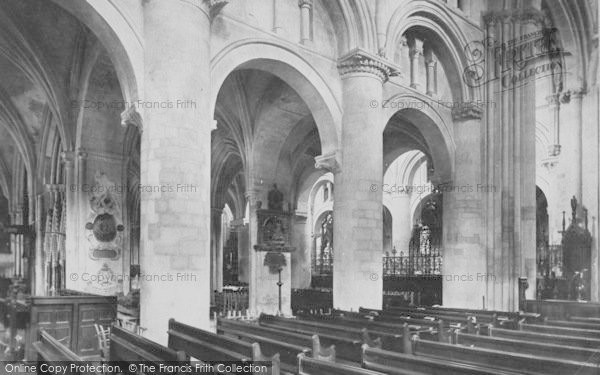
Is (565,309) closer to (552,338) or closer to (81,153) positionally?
(552,338)

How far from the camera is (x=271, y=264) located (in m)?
17.6

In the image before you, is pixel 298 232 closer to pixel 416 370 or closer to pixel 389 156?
pixel 389 156

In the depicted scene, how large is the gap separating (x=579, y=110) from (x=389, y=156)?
7.60m

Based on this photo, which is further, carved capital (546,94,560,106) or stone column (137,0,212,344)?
carved capital (546,94,560,106)

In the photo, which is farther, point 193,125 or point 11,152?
point 11,152

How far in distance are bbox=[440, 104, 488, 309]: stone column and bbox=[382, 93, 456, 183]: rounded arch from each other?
8.3 inches

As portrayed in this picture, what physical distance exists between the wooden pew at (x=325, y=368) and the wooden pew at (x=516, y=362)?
1562mm

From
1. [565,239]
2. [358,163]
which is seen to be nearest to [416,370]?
[358,163]

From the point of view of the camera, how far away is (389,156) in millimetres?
23578

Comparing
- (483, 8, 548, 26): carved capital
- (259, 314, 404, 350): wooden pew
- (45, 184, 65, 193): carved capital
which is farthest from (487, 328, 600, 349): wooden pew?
(45, 184, 65, 193): carved capital

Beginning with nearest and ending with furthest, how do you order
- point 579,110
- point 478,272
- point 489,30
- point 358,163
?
point 358,163
point 478,272
point 489,30
point 579,110

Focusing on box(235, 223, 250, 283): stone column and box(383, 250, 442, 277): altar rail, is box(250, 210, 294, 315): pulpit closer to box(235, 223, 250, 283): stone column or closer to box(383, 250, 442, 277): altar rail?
box(383, 250, 442, 277): altar rail

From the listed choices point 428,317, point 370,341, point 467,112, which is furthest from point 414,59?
point 370,341

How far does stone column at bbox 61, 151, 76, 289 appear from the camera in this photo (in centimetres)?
1383
